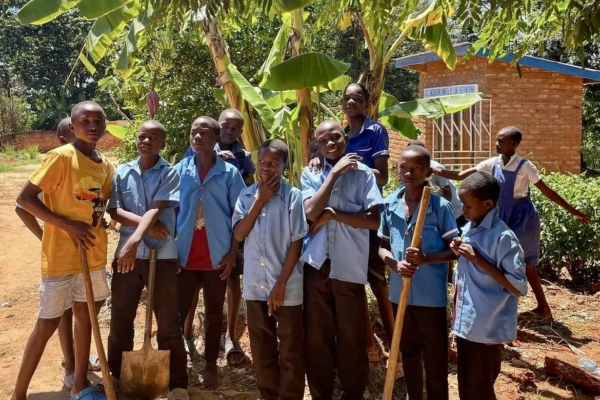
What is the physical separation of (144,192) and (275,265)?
3.01ft

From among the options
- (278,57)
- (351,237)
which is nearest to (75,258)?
(351,237)

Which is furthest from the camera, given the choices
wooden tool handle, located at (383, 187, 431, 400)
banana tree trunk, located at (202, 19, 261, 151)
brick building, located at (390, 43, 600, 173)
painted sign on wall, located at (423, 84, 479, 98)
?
painted sign on wall, located at (423, 84, 479, 98)

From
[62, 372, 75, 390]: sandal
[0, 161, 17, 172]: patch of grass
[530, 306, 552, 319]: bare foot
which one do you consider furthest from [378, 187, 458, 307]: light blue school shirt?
[0, 161, 17, 172]: patch of grass

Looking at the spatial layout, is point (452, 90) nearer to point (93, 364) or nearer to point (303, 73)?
point (303, 73)

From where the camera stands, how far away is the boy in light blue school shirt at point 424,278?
2.98m

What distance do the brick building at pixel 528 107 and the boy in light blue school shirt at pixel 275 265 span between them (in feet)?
25.6

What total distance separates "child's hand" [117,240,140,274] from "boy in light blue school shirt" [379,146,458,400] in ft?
4.60

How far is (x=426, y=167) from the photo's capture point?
3018mm

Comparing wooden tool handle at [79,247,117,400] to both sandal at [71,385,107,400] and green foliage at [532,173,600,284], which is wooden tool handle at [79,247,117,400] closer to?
sandal at [71,385,107,400]

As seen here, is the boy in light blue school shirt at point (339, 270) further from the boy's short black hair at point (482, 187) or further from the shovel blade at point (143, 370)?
the shovel blade at point (143, 370)

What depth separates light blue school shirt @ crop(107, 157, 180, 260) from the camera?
329cm

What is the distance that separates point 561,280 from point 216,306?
4617 mm

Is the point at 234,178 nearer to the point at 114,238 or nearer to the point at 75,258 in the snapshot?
the point at 75,258

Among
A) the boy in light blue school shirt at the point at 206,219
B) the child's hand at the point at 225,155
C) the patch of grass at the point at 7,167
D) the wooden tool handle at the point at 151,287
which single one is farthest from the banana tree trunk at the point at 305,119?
the patch of grass at the point at 7,167
